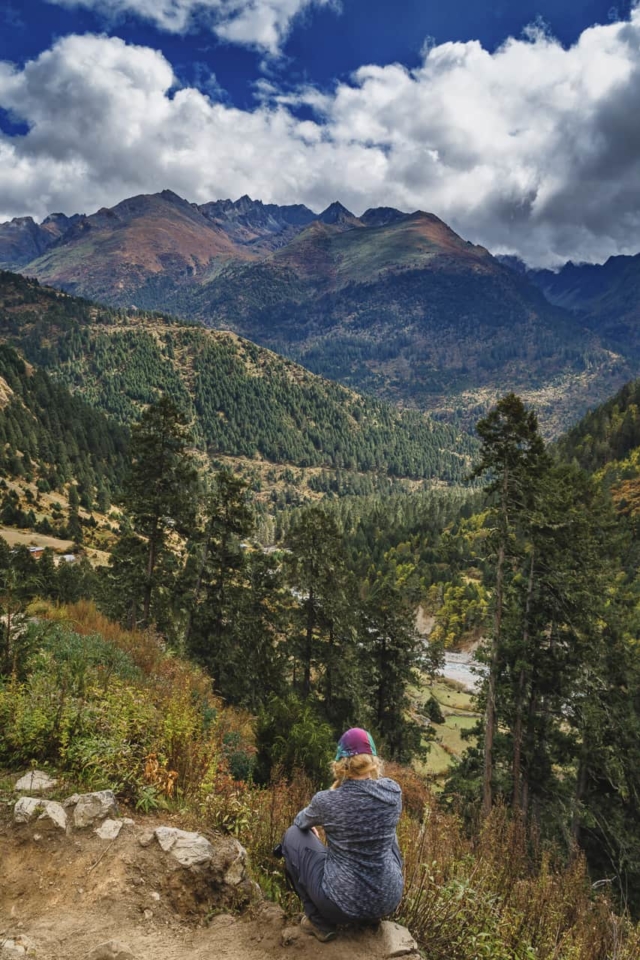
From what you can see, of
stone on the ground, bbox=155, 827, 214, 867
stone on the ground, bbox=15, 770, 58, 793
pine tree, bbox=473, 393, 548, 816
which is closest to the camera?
stone on the ground, bbox=155, 827, 214, 867

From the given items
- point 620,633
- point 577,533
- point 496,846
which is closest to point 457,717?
point 620,633

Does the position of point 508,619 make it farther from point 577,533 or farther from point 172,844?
point 172,844

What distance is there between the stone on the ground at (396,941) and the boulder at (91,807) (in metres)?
2.98

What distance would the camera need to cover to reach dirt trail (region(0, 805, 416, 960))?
4.07 meters

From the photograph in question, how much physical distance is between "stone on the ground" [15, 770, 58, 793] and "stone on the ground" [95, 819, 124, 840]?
2.85 feet

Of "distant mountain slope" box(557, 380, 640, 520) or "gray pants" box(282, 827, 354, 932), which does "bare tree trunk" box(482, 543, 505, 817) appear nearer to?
"gray pants" box(282, 827, 354, 932)

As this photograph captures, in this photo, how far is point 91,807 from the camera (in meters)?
5.29

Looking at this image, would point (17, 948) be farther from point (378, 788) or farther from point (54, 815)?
point (378, 788)

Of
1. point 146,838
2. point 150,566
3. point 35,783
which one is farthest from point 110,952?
point 150,566

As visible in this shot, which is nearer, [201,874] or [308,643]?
[201,874]

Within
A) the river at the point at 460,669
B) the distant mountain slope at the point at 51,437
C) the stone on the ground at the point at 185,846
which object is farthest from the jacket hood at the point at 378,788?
the distant mountain slope at the point at 51,437

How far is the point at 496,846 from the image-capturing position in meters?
5.93

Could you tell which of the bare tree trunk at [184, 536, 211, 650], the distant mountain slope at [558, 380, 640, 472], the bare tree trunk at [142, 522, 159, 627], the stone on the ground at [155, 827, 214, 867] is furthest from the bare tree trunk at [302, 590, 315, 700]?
the distant mountain slope at [558, 380, 640, 472]

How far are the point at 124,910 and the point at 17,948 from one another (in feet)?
2.99
